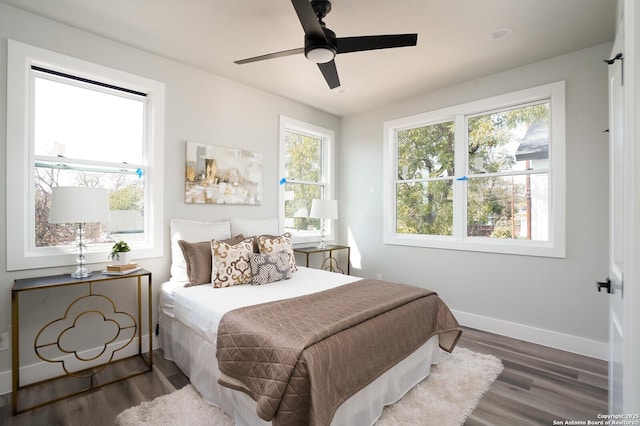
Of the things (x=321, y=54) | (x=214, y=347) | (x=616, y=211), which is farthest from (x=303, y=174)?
(x=616, y=211)

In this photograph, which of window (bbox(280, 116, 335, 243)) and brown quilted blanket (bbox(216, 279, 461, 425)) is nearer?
brown quilted blanket (bbox(216, 279, 461, 425))

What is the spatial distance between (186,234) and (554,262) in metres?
3.61

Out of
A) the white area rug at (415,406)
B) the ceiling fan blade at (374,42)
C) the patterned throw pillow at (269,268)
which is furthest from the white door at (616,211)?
the patterned throw pillow at (269,268)

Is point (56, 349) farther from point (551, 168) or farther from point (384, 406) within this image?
point (551, 168)

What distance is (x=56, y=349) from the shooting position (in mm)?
2420

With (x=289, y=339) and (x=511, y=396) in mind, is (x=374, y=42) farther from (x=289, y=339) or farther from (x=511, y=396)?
(x=511, y=396)

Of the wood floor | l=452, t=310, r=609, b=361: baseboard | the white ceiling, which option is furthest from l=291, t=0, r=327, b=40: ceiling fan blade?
l=452, t=310, r=609, b=361: baseboard

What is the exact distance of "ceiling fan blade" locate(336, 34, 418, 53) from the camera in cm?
194

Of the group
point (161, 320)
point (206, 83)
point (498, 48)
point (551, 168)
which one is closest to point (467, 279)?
point (551, 168)

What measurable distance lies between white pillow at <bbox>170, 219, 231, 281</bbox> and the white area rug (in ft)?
3.28

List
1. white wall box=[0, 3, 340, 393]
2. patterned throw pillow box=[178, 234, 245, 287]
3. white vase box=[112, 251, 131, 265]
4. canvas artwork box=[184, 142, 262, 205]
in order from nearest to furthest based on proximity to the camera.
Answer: white wall box=[0, 3, 340, 393], white vase box=[112, 251, 131, 265], patterned throw pillow box=[178, 234, 245, 287], canvas artwork box=[184, 142, 262, 205]

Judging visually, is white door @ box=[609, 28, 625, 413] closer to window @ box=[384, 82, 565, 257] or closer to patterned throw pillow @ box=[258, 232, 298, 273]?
window @ box=[384, 82, 565, 257]

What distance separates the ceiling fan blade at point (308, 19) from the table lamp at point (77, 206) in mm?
1900

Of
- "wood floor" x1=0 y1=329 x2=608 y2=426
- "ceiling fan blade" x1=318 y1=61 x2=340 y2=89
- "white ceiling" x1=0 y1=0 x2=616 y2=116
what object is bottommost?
"wood floor" x1=0 y1=329 x2=608 y2=426
